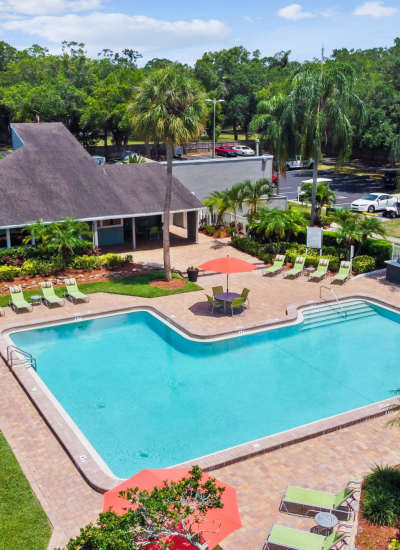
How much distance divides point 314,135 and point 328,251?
6931 mm

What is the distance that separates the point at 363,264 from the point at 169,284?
991 cm

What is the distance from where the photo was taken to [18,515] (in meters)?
11.5

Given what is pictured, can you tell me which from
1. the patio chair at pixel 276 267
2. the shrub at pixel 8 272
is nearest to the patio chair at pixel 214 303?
the patio chair at pixel 276 267

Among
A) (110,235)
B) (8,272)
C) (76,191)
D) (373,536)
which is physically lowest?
(373,536)

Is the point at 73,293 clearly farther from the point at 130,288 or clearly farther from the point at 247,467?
the point at 247,467

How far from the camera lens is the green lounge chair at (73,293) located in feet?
79.3

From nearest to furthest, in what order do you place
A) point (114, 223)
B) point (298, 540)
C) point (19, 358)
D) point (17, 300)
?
point (298, 540)
point (19, 358)
point (17, 300)
point (114, 223)

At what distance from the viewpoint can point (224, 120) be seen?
288 ft

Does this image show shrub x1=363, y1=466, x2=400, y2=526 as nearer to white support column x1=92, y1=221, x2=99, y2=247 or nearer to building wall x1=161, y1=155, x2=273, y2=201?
white support column x1=92, y1=221, x2=99, y2=247

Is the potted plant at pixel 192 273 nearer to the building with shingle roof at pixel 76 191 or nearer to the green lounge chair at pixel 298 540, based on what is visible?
the building with shingle roof at pixel 76 191

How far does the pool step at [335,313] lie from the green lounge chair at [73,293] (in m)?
9.50

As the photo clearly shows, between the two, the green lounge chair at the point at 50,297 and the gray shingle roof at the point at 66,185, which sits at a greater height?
the gray shingle roof at the point at 66,185

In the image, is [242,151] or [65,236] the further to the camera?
[242,151]

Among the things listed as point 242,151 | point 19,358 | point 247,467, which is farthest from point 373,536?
point 242,151
